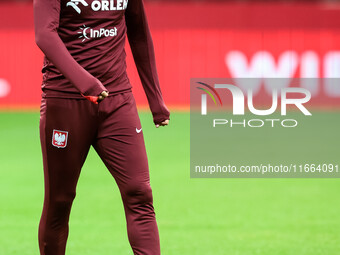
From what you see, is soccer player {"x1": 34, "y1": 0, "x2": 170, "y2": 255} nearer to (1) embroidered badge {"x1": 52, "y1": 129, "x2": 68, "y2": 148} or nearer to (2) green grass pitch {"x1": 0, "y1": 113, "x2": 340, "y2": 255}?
(1) embroidered badge {"x1": 52, "y1": 129, "x2": 68, "y2": 148}

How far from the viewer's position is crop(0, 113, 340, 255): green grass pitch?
504cm

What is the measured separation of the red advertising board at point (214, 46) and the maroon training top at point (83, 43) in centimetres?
1172

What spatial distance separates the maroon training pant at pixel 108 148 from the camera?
3.57m

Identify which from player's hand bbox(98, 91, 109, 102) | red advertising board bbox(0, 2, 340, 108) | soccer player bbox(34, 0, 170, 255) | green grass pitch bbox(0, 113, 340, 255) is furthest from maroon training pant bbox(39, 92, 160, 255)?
red advertising board bbox(0, 2, 340, 108)

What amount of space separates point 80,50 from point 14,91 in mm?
12217

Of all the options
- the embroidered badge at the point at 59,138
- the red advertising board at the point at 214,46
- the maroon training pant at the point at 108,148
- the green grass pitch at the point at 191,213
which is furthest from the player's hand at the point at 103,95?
the red advertising board at the point at 214,46

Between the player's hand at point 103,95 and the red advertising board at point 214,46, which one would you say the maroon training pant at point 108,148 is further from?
the red advertising board at point 214,46

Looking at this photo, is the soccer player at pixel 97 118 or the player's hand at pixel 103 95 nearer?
the player's hand at pixel 103 95

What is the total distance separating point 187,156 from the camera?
961 cm

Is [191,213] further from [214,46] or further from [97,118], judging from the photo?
[214,46]

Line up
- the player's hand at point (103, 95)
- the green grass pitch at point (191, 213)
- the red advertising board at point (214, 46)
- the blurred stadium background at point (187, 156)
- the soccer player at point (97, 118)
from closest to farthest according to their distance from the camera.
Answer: the player's hand at point (103, 95)
the soccer player at point (97, 118)
the green grass pitch at point (191, 213)
the blurred stadium background at point (187, 156)
the red advertising board at point (214, 46)

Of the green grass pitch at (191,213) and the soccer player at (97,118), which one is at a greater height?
the soccer player at (97,118)

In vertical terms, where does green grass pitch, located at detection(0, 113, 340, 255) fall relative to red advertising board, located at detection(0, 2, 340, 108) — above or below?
below

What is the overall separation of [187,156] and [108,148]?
6.02 metres
